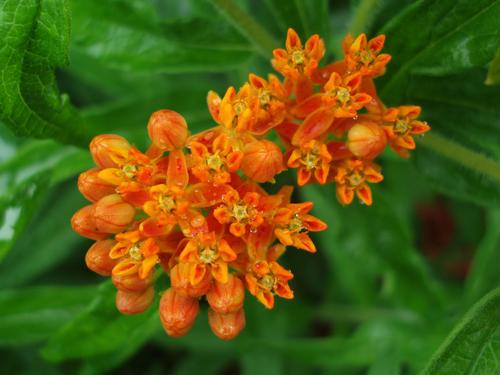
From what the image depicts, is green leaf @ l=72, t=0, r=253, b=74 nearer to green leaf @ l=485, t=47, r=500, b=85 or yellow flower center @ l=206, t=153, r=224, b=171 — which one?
yellow flower center @ l=206, t=153, r=224, b=171

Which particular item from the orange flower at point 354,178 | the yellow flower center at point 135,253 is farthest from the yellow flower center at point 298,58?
the yellow flower center at point 135,253

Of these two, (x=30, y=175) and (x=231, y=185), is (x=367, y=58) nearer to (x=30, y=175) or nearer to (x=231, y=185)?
(x=231, y=185)

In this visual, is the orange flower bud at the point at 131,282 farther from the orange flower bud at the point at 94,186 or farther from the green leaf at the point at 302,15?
the green leaf at the point at 302,15

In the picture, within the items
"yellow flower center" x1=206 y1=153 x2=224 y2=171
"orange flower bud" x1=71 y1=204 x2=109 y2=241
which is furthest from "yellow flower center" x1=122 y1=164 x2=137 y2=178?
"yellow flower center" x1=206 y1=153 x2=224 y2=171

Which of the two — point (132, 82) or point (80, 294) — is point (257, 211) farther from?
point (132, 82)

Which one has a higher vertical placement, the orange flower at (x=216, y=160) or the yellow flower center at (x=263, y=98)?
the yellow flower center at (x=263, y=98)

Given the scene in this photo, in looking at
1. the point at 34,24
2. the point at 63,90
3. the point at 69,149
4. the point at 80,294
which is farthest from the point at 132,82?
the point at 34,24
